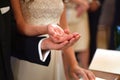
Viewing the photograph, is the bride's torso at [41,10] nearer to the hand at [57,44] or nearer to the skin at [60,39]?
the skin at [60,39]

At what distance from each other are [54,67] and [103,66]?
193mm

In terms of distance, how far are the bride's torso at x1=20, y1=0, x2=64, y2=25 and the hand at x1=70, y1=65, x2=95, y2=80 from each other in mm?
200

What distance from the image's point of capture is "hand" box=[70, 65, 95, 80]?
3.10 feet

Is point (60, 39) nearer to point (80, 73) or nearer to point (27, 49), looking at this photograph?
point (27, 49)

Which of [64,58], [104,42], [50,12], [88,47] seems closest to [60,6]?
[50,12]

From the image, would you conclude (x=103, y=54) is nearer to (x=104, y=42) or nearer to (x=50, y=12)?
(x=50, y=12)

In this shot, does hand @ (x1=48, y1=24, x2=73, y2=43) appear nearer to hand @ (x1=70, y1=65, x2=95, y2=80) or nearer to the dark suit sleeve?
the dark suit sleeve

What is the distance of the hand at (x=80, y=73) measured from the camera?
0.94 meters

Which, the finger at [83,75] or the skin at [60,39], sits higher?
the skin at [60,39]

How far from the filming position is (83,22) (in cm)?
229

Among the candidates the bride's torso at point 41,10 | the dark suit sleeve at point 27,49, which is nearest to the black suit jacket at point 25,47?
the dark suit sleeve at point 27,49

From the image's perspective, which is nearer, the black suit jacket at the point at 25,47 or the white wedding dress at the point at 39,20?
the black suit jacket at the point at 25,47

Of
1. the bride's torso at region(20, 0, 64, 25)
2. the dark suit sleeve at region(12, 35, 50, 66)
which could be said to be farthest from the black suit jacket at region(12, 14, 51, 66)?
the bride's torso at region(20, 0, 64, 25)

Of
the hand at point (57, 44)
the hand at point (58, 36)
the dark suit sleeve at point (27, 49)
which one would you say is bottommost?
the dark suit sleeve at point (27, 49)
